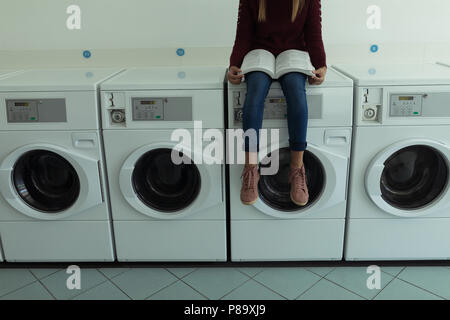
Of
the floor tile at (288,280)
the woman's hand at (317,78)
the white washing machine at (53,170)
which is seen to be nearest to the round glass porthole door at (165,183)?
the white washing machine at (53,170)

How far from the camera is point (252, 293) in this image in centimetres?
206

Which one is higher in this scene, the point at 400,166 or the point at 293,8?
the point at 293,8

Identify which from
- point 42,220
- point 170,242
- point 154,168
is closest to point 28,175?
point 42,220

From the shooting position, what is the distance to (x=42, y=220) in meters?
2.21

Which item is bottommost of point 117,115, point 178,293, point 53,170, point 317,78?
point 178,293

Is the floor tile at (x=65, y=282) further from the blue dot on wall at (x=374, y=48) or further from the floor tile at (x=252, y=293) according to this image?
the blue dot on wall at (x=374, y=48)

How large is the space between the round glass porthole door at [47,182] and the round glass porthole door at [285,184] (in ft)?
3.06

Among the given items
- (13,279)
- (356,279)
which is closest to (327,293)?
(356,279)

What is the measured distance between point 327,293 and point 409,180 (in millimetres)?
695

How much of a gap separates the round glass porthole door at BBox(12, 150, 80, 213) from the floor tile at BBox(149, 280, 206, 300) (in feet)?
2.06

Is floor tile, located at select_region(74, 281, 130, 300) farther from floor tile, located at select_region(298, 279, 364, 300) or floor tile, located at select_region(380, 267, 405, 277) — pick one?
floor tile, located at select_region(380, 267, 405, 277)

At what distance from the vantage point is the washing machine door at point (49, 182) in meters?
2.09

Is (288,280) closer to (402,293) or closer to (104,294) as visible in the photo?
(402,293)

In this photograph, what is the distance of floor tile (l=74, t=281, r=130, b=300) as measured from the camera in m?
2.04
